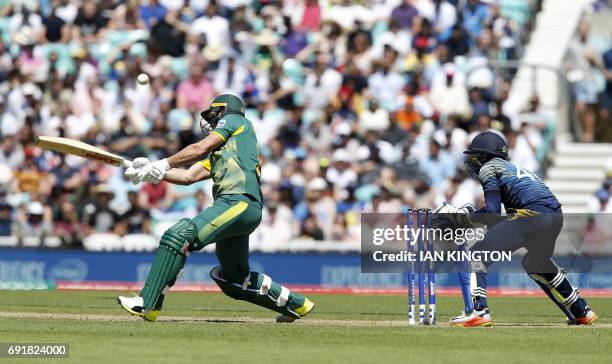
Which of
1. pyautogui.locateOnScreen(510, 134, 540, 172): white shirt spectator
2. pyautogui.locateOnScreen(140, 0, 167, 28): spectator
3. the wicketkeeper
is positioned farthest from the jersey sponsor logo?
pyautogui.locateOnScreen(140, 0, 167, 28): spectator

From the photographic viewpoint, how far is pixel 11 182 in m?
24.1

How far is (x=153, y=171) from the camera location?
481 inches

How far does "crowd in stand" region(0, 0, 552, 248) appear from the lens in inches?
900

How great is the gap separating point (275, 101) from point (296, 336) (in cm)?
1355

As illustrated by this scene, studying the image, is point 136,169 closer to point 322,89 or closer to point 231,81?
point 322,89

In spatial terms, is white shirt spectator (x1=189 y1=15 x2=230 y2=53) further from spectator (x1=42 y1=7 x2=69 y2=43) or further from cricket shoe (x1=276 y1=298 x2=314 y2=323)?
Answer: cricket shoe (x1=276 y1=298 x2=314 y2=323)

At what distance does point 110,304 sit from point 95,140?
28.4ft

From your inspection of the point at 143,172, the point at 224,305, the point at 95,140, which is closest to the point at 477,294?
the point at 143,172

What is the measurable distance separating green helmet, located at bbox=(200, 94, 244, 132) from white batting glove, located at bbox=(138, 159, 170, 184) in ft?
2.67

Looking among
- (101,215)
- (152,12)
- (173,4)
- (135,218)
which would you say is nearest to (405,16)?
(173,4)

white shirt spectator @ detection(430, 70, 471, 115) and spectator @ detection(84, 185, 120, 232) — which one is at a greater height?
white shirt spectator @ detection(430, 70, 471, 115)

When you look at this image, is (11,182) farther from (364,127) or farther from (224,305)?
(224,305)

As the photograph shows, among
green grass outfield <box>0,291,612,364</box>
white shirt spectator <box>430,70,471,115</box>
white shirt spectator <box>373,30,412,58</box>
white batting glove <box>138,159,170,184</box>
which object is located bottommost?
green grass outfield <box>0,291,612,364</box>

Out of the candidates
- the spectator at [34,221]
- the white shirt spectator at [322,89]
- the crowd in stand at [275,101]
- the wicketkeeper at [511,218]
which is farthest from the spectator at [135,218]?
the wicketkeeper at [511,218]
